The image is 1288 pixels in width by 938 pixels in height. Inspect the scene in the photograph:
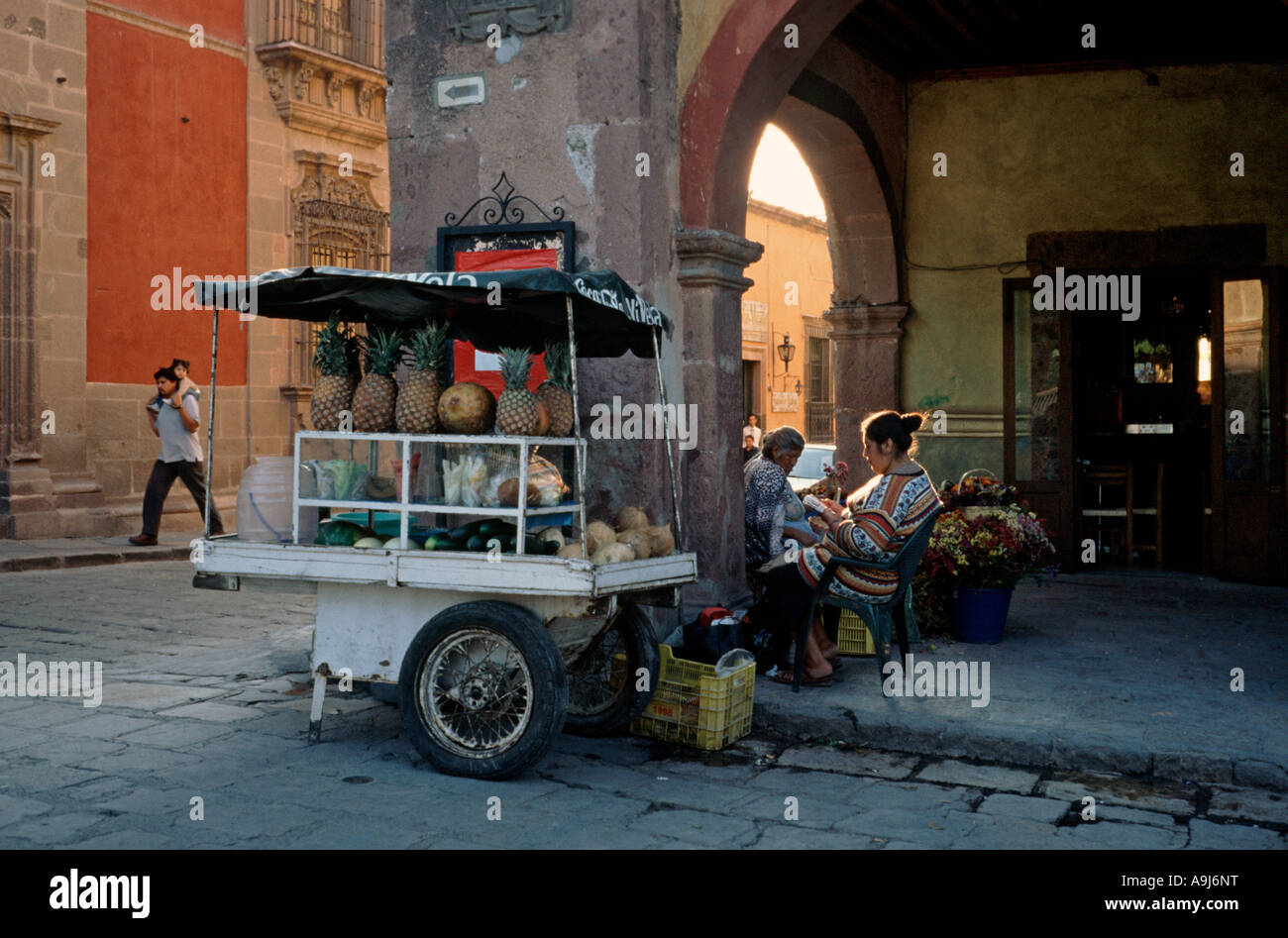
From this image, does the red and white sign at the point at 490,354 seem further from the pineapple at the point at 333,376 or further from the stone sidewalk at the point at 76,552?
the stone sidewalk at the point at 76,552

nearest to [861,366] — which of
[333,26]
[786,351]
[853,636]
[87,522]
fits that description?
[853,636]

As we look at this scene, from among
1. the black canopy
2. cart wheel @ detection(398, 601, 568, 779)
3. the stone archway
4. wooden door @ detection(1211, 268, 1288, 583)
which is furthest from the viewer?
wooden door @ detection(1211, 268, 1288, 583)

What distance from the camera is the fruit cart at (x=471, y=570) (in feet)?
15.7

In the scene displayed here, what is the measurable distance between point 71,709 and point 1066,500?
7968 millimetres

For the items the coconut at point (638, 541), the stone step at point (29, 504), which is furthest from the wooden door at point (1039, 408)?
the stone step at point (29, 504)

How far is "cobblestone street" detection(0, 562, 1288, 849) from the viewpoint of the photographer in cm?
416

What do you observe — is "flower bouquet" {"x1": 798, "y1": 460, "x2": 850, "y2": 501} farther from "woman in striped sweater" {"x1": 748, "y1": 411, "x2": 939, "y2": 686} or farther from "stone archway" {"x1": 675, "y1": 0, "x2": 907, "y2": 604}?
"stone archway" {"x1": 675, "y1": 0, "x2": 907, "y2": 604}

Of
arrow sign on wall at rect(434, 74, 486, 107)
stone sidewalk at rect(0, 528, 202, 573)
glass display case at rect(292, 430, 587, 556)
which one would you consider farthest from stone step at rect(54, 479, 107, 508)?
glass display case at rect(292, 430, 587, 556)

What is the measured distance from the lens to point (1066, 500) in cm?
1068

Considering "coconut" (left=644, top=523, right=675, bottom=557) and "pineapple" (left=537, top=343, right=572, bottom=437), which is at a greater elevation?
"pineapple" (left=537, top=343, right=572, bottom=437)

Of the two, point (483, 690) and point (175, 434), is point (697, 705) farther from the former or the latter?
point (175, 434)

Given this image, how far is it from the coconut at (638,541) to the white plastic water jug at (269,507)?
4.46 feet

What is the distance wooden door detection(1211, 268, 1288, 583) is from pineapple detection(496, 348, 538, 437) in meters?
7.12

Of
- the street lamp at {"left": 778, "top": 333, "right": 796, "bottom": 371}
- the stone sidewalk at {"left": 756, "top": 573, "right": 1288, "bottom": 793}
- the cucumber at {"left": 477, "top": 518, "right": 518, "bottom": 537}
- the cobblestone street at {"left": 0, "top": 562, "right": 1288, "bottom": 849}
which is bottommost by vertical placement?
the cobblestone street at {"left": 0, "top": 562, "right": 1288, "bottom": 849}
